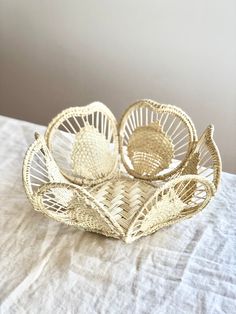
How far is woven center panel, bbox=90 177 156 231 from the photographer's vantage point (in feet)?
3.00

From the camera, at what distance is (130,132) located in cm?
110

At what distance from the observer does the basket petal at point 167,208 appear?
0.77 meters

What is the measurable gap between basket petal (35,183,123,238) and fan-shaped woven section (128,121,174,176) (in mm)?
255

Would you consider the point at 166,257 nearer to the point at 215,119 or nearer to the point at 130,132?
the point at 130,132

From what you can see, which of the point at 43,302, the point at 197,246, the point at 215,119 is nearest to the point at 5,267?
the point at 43,302

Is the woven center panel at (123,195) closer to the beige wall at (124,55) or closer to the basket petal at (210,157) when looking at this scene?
the basket petal at (210,157)

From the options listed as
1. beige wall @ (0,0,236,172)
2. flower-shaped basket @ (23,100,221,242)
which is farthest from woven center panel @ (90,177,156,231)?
beige wall @ (0,0,236,172)

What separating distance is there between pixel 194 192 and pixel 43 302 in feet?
1.22

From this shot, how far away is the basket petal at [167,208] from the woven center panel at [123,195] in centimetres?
6

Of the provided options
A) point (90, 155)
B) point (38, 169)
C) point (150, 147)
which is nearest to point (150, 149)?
point (150, 147)

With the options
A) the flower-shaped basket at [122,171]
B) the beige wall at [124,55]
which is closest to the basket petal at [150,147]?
the flower-shaped basket at [122,171]

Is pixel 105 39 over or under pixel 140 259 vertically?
over

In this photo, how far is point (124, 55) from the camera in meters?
1.40

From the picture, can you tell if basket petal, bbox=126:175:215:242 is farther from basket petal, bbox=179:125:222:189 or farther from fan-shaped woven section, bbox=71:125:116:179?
fan-shaped woven section, bbox=71:125:116:179
